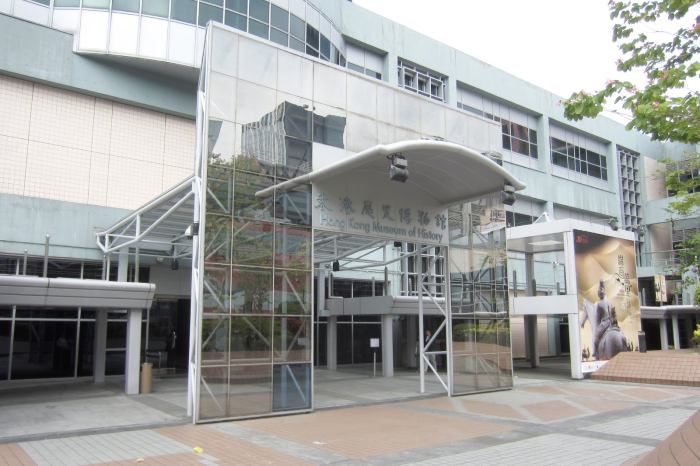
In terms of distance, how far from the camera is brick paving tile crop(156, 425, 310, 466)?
8320mm

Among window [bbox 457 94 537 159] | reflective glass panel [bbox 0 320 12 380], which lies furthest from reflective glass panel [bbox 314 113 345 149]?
window [bbox 457 94 537 159]

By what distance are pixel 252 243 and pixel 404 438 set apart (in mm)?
5182

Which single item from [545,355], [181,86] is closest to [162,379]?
[181,86]

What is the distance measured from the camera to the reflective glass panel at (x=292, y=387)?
40.0 ft

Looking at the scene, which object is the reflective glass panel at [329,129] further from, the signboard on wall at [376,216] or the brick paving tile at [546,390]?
the brick paving tile at [546,390]

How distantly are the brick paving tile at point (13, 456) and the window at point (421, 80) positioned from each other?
23.6 m

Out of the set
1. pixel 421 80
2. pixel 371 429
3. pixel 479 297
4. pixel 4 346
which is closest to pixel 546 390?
pixel 479 297

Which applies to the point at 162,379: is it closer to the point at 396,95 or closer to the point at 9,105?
the point at 9,105

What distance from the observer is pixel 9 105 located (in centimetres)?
1764

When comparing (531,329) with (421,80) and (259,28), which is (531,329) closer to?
(421,80)

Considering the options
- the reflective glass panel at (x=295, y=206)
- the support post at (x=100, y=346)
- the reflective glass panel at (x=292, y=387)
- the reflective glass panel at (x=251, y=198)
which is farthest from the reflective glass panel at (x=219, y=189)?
the support post at (x=100, y=346)

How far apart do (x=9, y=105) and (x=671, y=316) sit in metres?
32.6

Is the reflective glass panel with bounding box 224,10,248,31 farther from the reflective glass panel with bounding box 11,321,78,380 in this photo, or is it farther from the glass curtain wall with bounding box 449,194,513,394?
the reflective glass panel with bounding box 11,321,78,380

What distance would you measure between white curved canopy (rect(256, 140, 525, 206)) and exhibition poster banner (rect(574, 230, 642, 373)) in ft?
26.2
